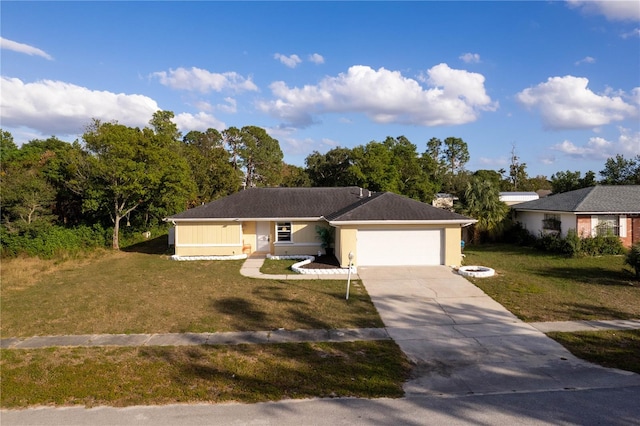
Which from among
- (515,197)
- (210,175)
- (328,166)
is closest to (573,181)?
(515,197)

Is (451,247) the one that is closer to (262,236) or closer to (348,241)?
(348,241)

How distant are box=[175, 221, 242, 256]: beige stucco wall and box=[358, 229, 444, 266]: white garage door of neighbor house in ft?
25.1

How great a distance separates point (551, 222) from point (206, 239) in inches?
826

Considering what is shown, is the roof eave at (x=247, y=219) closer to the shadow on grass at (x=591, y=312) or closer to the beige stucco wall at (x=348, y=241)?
the beige stucco wall at (x=348, y=241)

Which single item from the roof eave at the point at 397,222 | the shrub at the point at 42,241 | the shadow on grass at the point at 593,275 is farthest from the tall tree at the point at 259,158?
the shadow on grass at the point at 593,275

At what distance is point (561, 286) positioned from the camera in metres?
14.0

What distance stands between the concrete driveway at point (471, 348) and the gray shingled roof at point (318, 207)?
451cm

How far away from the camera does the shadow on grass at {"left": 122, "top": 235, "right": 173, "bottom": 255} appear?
24.9 meters

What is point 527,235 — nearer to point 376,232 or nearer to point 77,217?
point 376,232

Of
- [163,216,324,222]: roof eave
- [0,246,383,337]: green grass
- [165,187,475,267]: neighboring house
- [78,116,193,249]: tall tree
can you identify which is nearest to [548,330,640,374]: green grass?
[0,246,383,337]: green grass

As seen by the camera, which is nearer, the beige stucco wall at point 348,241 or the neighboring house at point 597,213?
the beige stucco wall at point 348,241

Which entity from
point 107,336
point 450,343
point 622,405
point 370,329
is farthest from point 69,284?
point 622,405

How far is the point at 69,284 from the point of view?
51.3 feet

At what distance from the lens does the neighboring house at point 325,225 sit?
1766 cm
